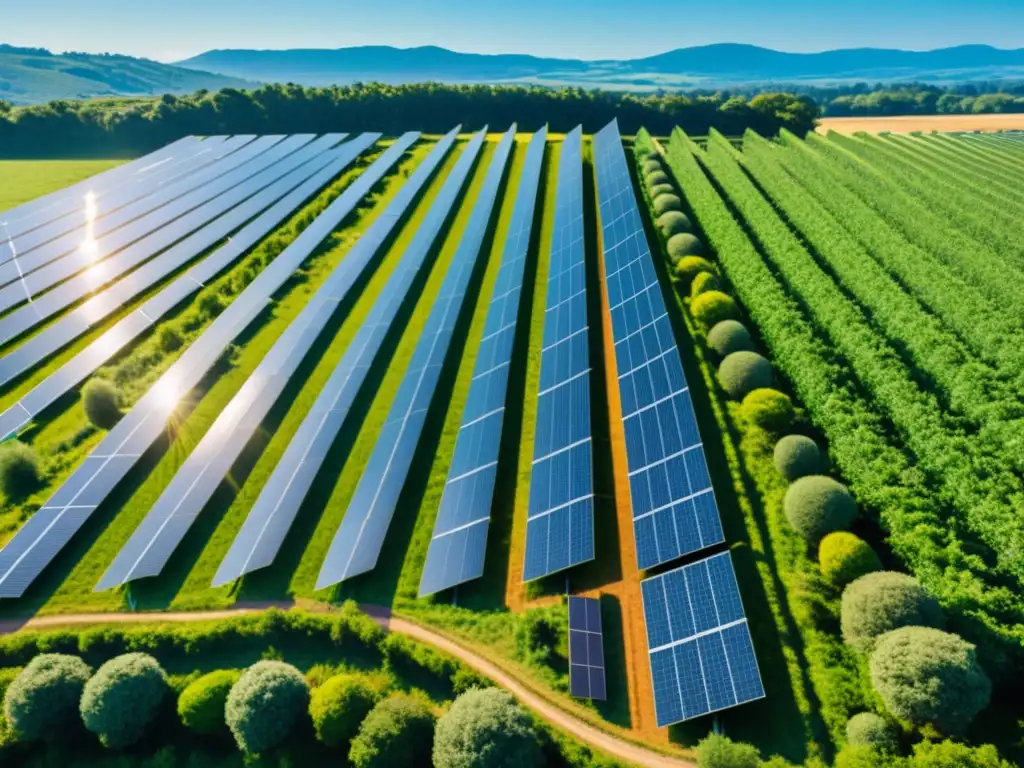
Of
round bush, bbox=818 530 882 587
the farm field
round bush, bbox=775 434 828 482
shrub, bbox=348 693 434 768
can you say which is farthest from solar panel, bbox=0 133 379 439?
round bush, bbox=818 530 882 587

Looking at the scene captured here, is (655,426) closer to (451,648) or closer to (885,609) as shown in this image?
(885,609)

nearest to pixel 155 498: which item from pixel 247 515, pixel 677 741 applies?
pixel 247 515

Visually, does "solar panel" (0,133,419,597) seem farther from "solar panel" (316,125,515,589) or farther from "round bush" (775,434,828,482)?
"round bush" (775,434,828,482)

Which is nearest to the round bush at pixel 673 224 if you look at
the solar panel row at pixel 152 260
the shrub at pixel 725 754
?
the shrub at pixel 725 754

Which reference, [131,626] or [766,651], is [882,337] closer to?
[766,651]

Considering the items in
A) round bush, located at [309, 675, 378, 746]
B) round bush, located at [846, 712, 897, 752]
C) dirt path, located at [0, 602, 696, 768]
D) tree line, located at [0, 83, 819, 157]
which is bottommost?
dirt path, located at [0, 602, 696, 768]
